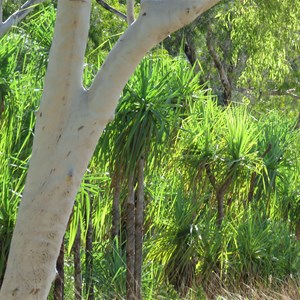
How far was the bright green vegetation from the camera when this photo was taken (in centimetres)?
959

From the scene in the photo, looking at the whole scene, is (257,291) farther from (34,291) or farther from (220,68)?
(220,68)

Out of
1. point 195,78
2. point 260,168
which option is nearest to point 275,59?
point 260,168

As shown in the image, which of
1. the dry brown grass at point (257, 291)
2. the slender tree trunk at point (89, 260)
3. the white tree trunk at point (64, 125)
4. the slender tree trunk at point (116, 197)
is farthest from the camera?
the slender tree trunk at point (89, 260)

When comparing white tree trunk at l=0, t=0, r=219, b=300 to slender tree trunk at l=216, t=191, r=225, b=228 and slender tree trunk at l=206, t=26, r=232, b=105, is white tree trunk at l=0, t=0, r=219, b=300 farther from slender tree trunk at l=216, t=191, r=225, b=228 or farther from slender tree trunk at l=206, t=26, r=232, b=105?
slender tree trunk at l=206, t=26, r=232, b=105

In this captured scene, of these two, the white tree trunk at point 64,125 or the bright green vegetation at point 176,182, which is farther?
the bright green vegetation at point 176,182

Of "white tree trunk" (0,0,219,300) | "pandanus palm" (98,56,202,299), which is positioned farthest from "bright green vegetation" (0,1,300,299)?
"white tree trunk" (0,0,219,300)

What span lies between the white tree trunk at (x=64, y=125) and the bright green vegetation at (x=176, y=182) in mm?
2544

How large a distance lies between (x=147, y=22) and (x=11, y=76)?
11.5ft

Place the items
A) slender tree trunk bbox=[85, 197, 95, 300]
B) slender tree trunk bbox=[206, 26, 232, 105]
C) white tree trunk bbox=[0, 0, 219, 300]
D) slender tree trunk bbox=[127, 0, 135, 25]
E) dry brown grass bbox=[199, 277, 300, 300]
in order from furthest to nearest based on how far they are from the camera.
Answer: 1. slender tree trunk bbox=[206, 26, 232, 105]
2. slender tree trunk bbox=[85, 197, 95, 300]
3. dry brown grass bbox=[199, 277, 300, 300]
4. slender tree trunk bbox=[127, 0, 135, 25]
5. white tree trunk bbox=[0, 0, 219, 300]

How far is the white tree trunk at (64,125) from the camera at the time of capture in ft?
20.4

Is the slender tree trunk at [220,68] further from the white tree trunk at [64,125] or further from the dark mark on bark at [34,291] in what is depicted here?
the dark mark on bark at [34,291]

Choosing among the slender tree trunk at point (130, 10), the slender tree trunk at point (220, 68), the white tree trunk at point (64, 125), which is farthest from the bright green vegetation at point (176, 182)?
the slender tree trunk at point (220, 68)

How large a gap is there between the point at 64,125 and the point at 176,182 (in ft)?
21.7

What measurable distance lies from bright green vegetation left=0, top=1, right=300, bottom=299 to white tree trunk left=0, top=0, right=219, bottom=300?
8.35ft
